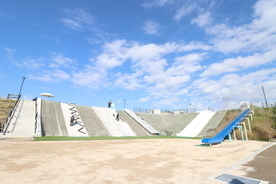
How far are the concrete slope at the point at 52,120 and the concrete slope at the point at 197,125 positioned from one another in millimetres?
24129

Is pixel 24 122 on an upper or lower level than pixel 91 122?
lower

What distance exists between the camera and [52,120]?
83.7 feet

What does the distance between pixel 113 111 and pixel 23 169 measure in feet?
111

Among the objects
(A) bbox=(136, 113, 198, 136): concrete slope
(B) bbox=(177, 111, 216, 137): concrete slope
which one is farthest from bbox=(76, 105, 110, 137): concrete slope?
(B) bbox=(177, 111, 216, 137): concrete slope

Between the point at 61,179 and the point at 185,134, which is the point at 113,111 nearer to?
the point at 185,134

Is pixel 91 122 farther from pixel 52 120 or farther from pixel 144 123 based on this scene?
pixel 144 123

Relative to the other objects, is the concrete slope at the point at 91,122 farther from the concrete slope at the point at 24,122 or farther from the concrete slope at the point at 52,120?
the concrete slope at the point at 24,122

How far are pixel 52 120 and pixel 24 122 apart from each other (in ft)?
13.3

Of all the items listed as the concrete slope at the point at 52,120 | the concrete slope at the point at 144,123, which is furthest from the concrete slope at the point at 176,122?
the concrete slope at the point at 52,120

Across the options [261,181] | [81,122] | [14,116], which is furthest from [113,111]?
[261,181]

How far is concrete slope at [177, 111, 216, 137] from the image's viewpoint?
32303 millimetres

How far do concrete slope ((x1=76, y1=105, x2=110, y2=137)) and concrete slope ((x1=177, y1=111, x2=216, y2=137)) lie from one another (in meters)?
17.1

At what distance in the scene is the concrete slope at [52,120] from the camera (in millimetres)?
22953

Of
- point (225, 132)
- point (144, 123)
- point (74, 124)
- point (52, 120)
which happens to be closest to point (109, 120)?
point (74, 124)
